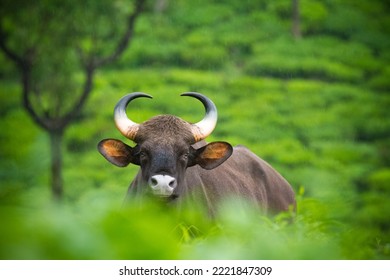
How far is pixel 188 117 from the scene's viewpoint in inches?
1153

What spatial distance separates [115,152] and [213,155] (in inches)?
39.3

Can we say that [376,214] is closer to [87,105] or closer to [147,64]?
[87,105]

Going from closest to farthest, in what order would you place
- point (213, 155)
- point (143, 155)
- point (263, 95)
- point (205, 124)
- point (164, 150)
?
1. point (164, 150)
2. point (143, 155)
3. point (213, 155)
4. point (205, 124)
5. point (263, 95)

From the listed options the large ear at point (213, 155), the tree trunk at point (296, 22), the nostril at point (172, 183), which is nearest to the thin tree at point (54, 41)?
the large ear at point (213, 155)

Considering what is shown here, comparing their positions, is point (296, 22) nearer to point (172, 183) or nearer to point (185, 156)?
point (185, 156)

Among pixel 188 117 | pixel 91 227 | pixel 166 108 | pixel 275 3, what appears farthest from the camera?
pixel 275 3

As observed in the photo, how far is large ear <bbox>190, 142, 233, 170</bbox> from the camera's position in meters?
8.13

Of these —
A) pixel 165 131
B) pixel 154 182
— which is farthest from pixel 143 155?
pixel 154 182

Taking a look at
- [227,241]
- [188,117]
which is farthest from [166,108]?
[227,241]

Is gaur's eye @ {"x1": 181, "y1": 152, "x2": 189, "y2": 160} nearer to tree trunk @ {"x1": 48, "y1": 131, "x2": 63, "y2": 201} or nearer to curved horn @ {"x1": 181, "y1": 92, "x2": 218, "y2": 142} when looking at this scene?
curved horn @ {"x1": 181, "y1": 92, "x2": 218, "y2": 142}

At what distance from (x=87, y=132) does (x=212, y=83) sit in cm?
650

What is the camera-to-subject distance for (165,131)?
7844 mm

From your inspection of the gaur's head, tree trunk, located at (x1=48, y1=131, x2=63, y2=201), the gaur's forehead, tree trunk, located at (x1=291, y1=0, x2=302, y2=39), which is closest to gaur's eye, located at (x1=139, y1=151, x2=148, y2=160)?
the gaur's head

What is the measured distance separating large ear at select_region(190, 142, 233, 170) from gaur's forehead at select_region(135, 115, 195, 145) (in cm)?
17
